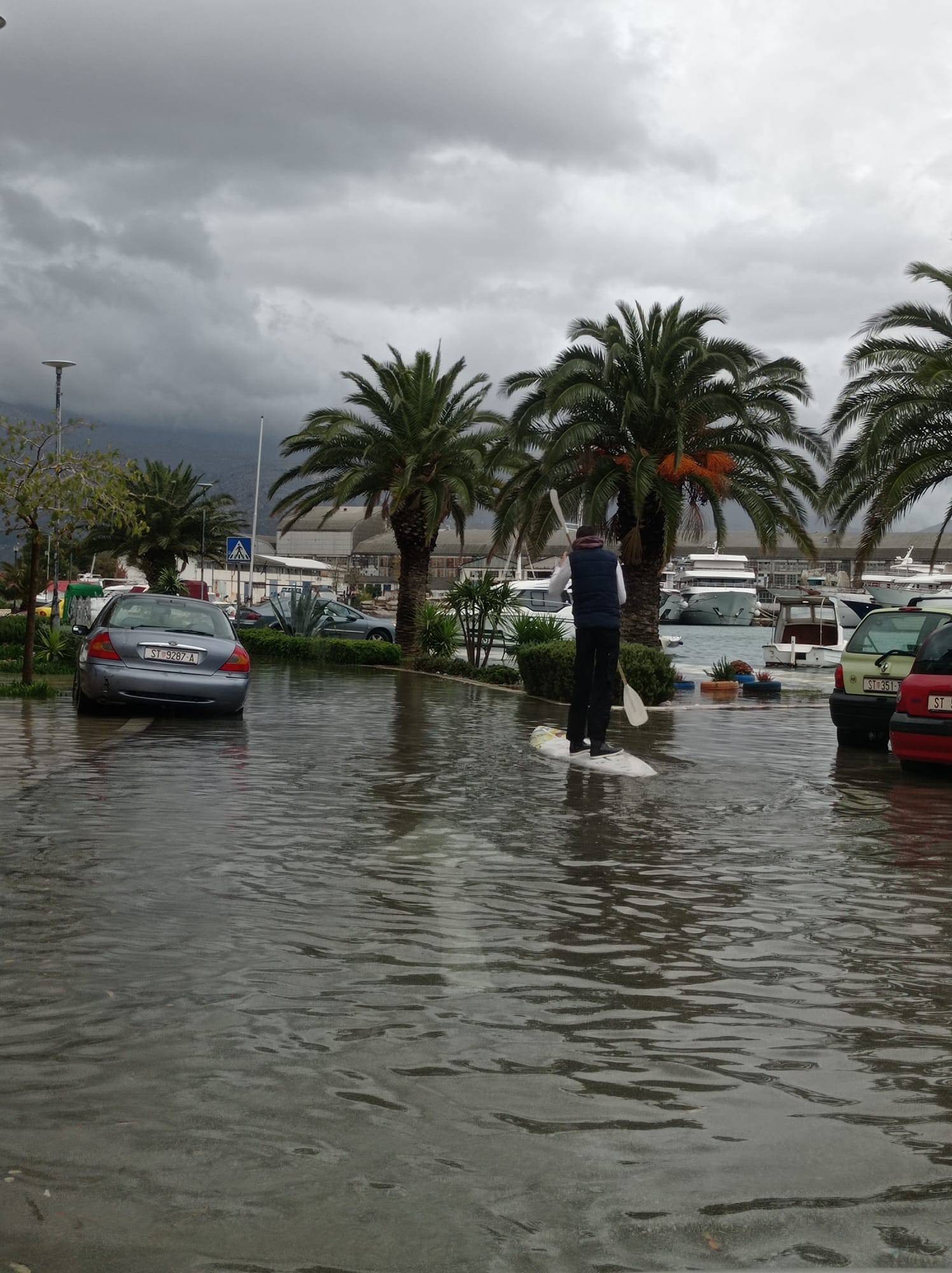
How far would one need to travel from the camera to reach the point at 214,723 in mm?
16500

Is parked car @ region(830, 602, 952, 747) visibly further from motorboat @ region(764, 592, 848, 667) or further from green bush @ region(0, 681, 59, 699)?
motorboat @ region(764, 592, 848, 667)

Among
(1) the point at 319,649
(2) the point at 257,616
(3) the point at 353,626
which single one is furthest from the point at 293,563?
(1) the point at 319,649

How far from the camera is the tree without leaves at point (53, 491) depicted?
20250mm

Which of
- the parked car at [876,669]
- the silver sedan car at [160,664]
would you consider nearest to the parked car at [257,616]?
the silver sedan car at [160,664]

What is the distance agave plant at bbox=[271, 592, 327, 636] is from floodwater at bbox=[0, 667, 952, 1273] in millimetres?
28500

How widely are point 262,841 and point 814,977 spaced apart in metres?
3.73

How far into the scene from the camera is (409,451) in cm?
3494

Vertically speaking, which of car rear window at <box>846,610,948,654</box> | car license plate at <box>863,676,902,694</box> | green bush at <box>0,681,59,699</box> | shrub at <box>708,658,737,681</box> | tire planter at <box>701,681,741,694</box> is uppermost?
car rear window at <box>846,610,948,654</box>

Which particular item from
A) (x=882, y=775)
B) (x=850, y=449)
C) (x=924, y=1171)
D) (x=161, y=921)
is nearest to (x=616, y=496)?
(x=850, y=449)

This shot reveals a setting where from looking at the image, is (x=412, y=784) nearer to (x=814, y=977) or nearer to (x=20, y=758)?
(x=20, y=758)

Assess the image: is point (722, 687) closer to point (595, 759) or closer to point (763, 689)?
point (763, 689)

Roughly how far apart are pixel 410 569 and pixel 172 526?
129 feet

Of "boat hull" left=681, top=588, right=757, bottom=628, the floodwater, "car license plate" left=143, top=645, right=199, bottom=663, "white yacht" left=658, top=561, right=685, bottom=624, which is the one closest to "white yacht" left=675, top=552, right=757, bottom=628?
"boat hull" left=681, top=588, right=757, bottom=628

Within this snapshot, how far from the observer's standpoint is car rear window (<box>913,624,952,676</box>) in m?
13.1
